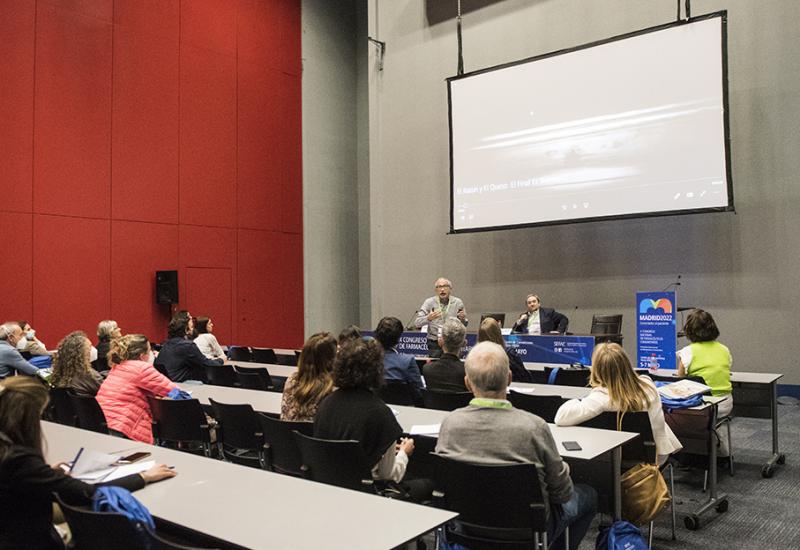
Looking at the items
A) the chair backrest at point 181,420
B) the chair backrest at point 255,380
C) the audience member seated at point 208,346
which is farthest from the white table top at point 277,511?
the audience member seated at point 208,346

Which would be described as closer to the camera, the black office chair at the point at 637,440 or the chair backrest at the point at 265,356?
the black office chair at the point at 637,440

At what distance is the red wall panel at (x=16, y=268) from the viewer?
8.67m

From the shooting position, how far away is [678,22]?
7.54 meters

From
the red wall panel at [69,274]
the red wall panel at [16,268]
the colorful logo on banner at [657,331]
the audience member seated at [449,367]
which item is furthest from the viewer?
the red wall panel at [69,274]

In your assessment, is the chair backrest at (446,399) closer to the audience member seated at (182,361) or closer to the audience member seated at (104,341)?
the audience member seated at (182,361)

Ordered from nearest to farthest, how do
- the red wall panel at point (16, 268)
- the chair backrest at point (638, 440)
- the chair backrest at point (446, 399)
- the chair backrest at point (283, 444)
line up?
the chair backrest at point (283, 444) < the chair backrest at point (638, 440) < the chair backrest at point (446, 399) < the red wall panel at point (16, 268)

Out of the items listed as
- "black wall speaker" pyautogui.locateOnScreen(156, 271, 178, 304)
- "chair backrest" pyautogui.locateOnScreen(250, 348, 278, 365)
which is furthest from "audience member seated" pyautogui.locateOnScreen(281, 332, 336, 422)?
"black wall speaker" pyautogui.locateOnScreen(156, 271, 178, 304)

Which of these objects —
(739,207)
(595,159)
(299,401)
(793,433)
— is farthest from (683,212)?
(299,401)

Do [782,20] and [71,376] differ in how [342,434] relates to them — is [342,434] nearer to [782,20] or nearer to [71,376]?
[71,376]

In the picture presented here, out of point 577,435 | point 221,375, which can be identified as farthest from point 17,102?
point 577,435

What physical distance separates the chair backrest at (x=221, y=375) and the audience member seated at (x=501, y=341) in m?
2.15

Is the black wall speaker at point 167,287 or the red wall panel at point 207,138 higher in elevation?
the red wall panel at point 207,138

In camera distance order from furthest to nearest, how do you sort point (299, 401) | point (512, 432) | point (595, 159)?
point (595, 159)
point (299, 401)
point (512, 432)

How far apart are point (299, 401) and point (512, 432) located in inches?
51.0
